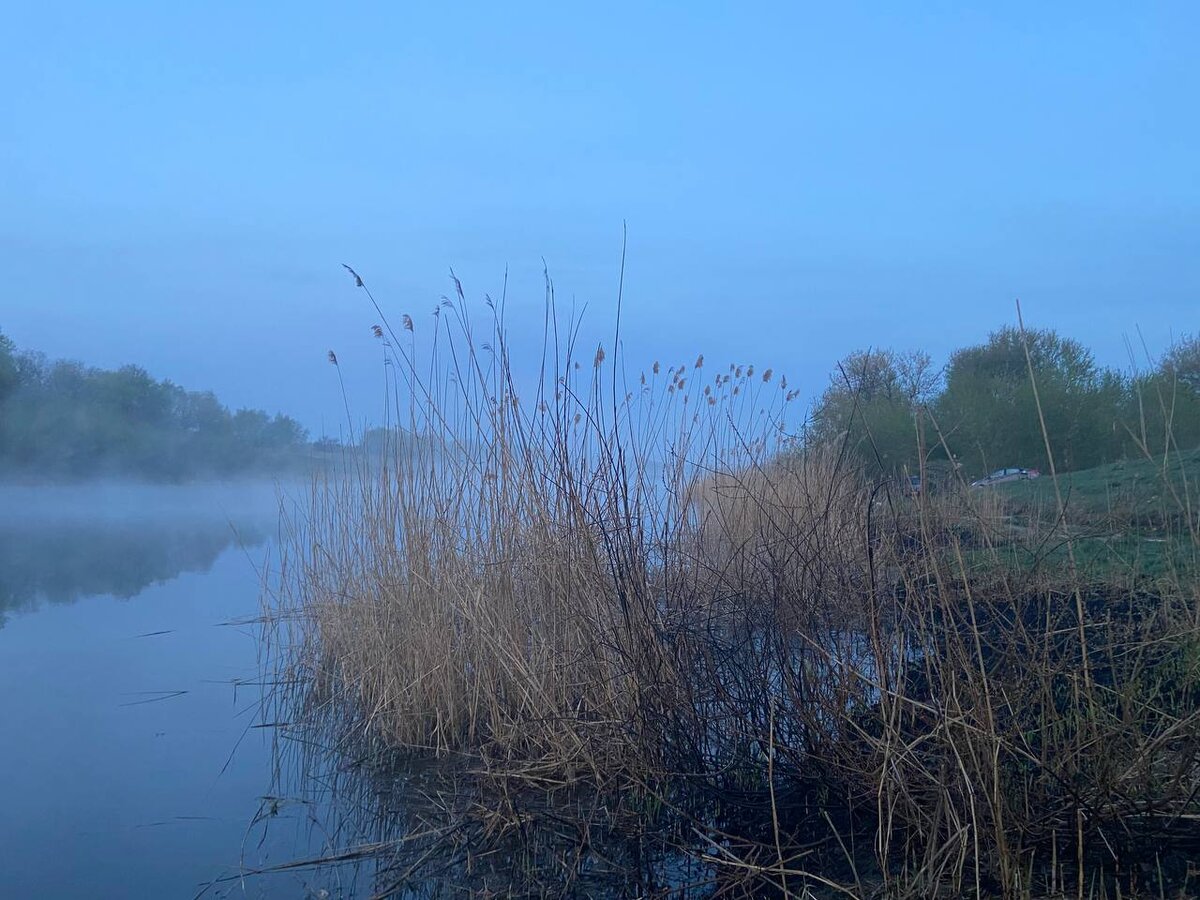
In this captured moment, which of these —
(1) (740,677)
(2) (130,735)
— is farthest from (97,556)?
(1) (740,677)

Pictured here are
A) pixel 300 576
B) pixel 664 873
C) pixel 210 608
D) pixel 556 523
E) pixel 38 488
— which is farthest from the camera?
pixel 38 488

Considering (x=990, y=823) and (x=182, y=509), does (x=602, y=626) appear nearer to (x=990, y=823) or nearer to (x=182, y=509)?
(x=990, y=823)

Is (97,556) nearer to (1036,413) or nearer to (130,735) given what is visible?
(130,735)

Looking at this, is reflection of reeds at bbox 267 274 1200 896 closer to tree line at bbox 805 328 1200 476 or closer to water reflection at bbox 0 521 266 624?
water reflection at bbox 0 521 266 624

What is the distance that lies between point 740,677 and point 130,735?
3068 millimetres

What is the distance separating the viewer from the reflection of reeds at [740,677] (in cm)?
229

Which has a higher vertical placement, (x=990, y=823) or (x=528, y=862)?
(x=990, y=823)

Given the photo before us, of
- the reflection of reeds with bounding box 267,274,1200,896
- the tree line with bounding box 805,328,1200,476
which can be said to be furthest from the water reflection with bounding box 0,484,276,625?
the tree line with bounding box 805,328,1200,476

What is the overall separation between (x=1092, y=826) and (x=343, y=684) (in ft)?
12.4

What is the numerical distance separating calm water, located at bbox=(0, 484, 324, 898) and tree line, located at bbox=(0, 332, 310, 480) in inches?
398

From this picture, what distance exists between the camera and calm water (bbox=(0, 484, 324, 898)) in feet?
10.0

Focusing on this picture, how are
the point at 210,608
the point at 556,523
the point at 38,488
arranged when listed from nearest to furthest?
the point at 556,523 < the point at 210,608 < the point at 38,488

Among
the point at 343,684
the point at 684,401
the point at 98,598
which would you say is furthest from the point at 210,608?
the point at 684,401

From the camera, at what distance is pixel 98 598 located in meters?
7.85
